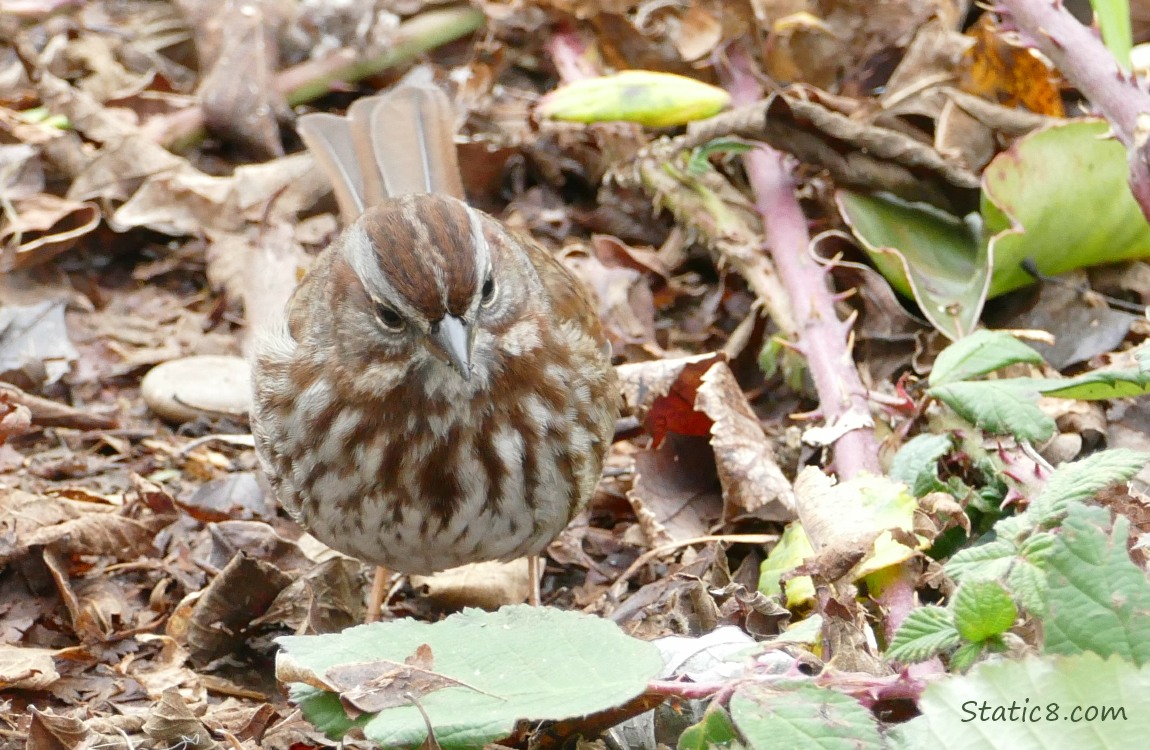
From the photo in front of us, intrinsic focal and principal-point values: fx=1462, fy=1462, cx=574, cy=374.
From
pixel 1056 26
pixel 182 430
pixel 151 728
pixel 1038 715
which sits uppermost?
pixel 1056 26

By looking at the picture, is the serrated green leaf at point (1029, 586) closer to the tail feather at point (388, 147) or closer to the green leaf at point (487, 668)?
the green leaf at point (487, 668)

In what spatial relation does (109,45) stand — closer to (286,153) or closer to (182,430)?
(286,153)

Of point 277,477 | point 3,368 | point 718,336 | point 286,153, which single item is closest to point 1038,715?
point 277,477

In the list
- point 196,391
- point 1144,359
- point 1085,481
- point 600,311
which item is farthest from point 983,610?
point 196,391

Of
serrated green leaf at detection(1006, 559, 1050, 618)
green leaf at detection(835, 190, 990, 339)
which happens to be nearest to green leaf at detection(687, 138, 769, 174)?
green leaf at detection(835, 190, 990, 339)

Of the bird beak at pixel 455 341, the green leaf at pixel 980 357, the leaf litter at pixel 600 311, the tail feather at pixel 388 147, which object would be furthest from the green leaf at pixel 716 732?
the tail feather at pixel 388 147

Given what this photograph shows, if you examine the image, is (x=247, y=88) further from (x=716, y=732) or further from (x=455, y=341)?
(x=716, y=732)

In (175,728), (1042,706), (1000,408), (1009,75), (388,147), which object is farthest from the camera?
(1009,75)
